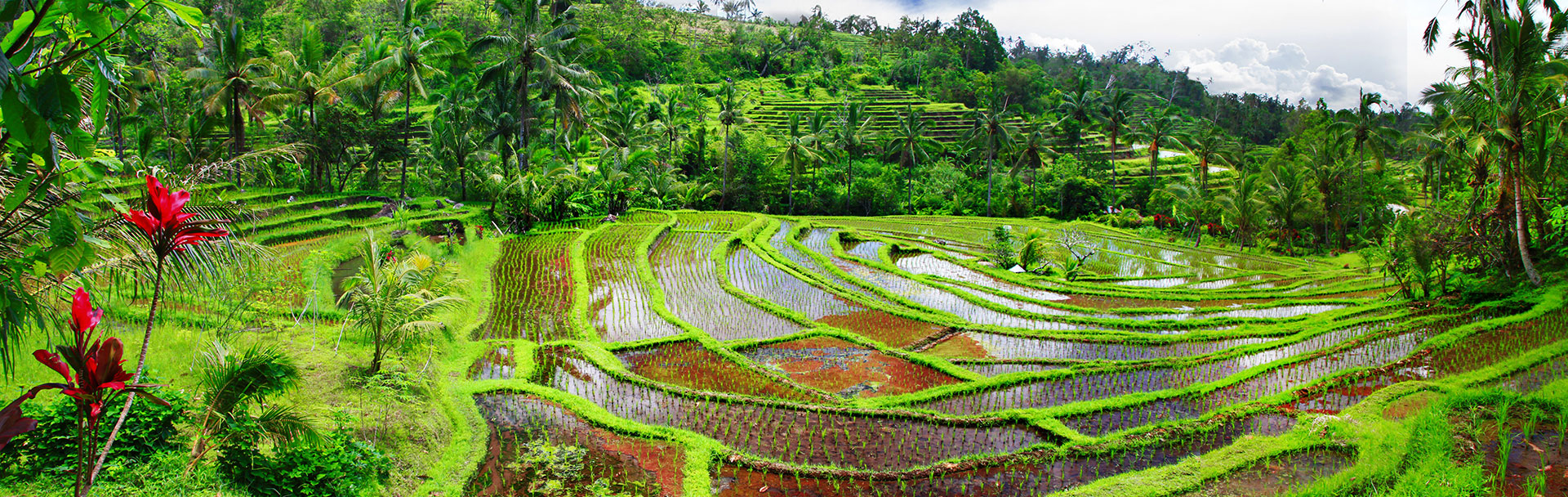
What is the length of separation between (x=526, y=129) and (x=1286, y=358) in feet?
58.9

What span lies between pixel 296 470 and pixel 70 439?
1.34m

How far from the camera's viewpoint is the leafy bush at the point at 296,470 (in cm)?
518

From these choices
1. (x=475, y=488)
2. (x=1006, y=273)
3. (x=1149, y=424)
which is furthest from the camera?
(x=1006, y=273)

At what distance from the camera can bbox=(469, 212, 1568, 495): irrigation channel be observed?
663cm

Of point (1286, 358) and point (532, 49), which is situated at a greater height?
point (532, 49)

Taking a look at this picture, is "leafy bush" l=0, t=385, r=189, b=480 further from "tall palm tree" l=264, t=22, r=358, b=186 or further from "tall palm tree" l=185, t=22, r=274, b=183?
"tall palm tree" l=264, t=22, r=358, b=186

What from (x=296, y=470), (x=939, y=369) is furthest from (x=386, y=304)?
(x=939, y=369)

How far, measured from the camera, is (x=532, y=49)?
64.0ft

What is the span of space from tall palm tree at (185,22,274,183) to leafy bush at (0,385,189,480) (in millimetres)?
14501

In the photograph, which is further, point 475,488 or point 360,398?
point 360,398

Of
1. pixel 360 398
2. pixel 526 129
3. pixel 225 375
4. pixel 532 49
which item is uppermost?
pixel 532 49

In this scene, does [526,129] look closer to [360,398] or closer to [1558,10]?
[360,398]

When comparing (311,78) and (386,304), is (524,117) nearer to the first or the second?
(311,78)

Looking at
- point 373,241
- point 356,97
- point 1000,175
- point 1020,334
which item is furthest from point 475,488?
point 1000,175
